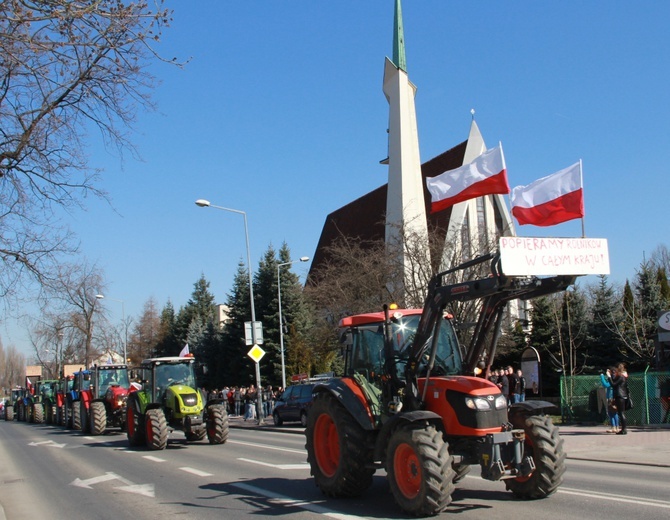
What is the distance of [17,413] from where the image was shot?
167ft

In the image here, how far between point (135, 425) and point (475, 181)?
1271 centimetres

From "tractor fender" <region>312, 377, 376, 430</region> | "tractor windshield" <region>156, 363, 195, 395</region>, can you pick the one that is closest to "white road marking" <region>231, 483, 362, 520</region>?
"tractor fender" <region>312, 377, 376, 430</region>

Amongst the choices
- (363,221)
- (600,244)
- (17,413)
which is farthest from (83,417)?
(363,221)

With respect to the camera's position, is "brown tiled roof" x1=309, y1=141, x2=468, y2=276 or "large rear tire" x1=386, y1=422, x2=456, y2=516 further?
"brown tiled roof" x1=309, y1=141, x2=468, y2=276

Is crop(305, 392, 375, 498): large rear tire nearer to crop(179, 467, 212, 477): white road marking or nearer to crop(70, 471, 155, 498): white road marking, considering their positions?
crop(70, 471, 155, 498): white road marking

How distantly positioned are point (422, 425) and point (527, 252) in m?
2.27

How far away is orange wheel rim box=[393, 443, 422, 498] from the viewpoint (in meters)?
8.19

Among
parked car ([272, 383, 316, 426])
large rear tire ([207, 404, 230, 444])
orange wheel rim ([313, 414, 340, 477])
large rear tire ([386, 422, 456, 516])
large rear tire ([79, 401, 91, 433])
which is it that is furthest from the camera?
parked car ([272, 383, 316, 426])

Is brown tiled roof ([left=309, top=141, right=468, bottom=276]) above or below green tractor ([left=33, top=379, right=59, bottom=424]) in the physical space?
above

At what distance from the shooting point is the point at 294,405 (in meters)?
28.7

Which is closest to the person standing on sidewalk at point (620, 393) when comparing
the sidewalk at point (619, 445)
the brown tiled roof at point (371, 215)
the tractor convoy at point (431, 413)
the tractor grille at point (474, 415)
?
the sidewalk at point (619, 445)

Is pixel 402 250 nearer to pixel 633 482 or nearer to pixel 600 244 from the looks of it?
pixel 633 482

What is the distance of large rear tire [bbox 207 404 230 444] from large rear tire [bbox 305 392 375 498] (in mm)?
9310

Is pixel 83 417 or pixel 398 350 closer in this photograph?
pixel 398 350
